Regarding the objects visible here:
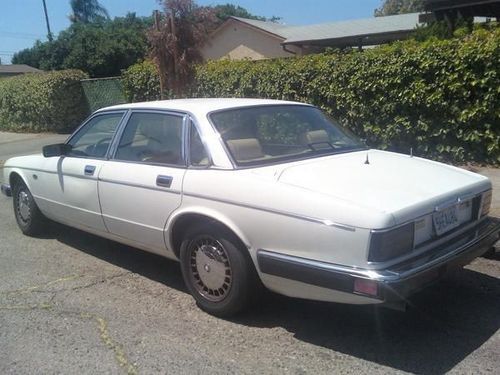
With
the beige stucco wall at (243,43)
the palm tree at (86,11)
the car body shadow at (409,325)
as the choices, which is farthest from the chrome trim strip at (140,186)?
the palm tree at (86,11)

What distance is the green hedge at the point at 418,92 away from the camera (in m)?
8.73

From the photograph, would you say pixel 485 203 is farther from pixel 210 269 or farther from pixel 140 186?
pixel 140 186

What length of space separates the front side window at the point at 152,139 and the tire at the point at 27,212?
71.4 inches

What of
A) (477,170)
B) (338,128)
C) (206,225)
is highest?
(338,128)

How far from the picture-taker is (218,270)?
13.3ft

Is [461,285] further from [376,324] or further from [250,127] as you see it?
[250,127]

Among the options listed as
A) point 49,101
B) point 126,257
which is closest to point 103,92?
point 49,101

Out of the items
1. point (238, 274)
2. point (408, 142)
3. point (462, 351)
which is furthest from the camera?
point (408, 142)

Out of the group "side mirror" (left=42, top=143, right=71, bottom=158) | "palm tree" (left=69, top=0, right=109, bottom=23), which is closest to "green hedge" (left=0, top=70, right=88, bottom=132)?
"side mirror" (left=42, top=143, right=71, bottom=158)

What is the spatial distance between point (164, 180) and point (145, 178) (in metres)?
0.24

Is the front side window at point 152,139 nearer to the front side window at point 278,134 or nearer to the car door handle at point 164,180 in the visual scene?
the car door handle at point 164,180

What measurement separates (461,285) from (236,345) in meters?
2.02

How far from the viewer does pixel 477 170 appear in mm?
8820

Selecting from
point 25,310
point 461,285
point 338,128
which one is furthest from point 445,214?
point 25,310
